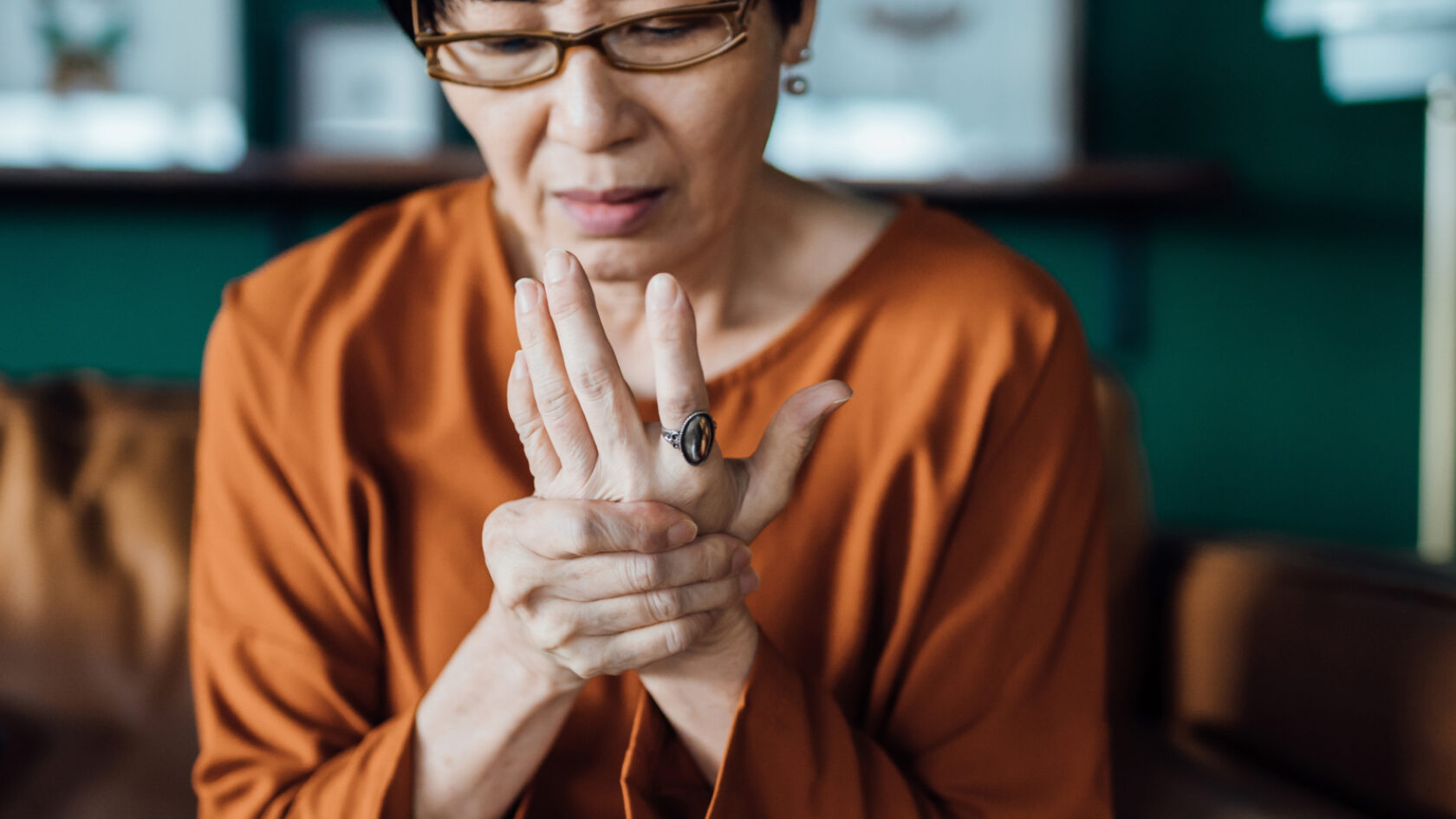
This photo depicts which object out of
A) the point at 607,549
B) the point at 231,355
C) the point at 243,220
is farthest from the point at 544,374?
the point at 243,220

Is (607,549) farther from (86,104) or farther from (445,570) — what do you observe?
(86,104)

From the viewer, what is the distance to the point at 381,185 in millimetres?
2150

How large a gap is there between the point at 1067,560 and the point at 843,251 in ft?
1.14

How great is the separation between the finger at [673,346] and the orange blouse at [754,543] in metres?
0.27

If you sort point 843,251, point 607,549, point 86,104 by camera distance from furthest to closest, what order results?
point 86,104
point 843,251
point 607,549

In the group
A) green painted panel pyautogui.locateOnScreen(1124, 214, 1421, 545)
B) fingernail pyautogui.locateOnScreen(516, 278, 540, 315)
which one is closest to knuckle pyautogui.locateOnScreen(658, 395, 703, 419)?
fingernail pyautogui.locateOnScreen(516, 278, 540, 315)

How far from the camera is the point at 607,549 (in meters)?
0.65

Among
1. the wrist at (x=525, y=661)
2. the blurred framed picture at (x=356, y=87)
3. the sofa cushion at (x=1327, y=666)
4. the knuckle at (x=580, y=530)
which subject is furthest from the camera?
the blurred framed picture at (x=356, y=87)

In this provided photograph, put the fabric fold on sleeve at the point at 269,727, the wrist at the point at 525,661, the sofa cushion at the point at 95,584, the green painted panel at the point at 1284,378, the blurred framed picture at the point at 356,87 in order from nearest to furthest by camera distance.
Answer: the wrist at the point at 525,661 → the fabric fold on sleeve at the point at 269,727 → the sofa cushion at the point at 95,584 → the blurred framed picture at the point at 356,87 → the green painted panel at the point at 1284,378

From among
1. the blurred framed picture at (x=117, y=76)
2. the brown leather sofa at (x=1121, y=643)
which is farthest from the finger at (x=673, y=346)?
the blurred framed picture at (x=117, y=76)

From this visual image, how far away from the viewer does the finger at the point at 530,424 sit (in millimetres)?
673

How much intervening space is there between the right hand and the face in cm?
23

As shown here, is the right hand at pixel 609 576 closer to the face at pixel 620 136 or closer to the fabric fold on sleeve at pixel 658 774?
the fabric fold on sleeve at pixel 658 774

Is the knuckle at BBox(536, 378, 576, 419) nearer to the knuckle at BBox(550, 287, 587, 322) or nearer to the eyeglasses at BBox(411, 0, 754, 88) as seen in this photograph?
the knuckle at BBox(550, 287, 587, 322)
